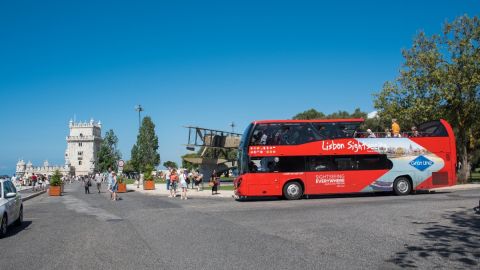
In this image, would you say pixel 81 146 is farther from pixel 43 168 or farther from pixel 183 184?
pixel 183 184

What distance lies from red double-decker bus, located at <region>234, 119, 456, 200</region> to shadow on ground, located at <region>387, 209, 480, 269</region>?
10458 millimetres

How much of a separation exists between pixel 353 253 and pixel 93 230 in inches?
289

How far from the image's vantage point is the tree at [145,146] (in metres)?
86.1

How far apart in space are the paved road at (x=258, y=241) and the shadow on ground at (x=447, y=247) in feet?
0.05

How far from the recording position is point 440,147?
2362 cm

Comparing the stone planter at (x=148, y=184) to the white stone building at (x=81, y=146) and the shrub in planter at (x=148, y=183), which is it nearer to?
the shrub in planter at (x=148, y=183)

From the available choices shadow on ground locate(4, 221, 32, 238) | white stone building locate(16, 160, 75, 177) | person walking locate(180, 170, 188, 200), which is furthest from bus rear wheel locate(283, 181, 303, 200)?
white stone building locate(16, 160, 75, 177)

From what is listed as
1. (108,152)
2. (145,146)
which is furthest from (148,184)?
(108,152)

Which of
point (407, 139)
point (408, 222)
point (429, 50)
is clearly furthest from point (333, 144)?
point (429, 50)

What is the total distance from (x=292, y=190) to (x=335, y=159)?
8.79ft

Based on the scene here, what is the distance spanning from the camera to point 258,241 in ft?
32.8

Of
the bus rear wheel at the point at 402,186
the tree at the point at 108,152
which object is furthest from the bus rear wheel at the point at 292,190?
the tree at the point at 108,152

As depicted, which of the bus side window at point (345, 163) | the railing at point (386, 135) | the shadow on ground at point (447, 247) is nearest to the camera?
the shadow on ground at point (447, 247)

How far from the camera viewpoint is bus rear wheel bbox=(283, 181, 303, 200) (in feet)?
74.4
